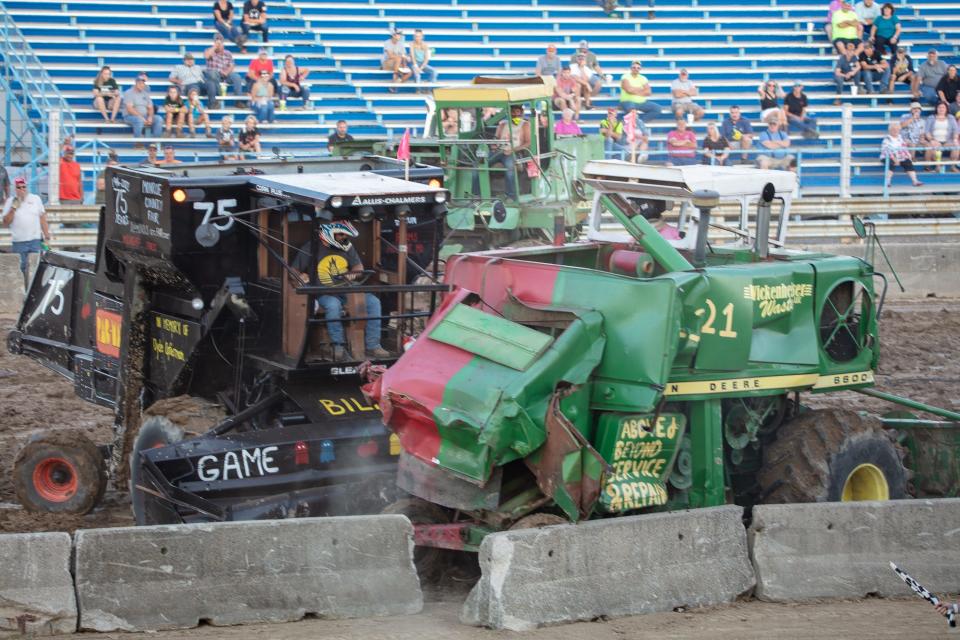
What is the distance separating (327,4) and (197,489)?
20519 millimetres

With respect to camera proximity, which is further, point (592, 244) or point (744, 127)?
point (744, 127)

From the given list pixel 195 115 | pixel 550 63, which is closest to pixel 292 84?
pixel 195 115

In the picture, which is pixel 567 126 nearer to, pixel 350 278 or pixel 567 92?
pixel 567 92

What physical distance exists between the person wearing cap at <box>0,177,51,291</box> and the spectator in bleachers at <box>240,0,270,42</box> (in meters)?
8.54

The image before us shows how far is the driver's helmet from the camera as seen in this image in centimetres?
927

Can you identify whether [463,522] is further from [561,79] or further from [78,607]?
[561,79]

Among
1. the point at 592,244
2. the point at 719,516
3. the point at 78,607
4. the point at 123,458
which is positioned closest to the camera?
the point at 78,607

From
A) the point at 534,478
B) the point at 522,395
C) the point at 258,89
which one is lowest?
the point at 534,478

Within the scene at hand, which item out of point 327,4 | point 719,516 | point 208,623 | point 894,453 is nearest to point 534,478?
point 719,516

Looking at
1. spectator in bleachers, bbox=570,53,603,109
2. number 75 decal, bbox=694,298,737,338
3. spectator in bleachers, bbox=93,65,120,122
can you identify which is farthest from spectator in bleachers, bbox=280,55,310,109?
number 75 decal, bbox=694,298,737,338

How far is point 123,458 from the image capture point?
1040 centimetres

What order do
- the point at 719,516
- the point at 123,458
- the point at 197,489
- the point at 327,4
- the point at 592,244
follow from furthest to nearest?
the point at 327,4 → the point at 123,458 → the point at 592,244 → the point at 197,489 → the point at 719,516

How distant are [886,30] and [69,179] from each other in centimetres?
1693

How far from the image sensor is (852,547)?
808cm
